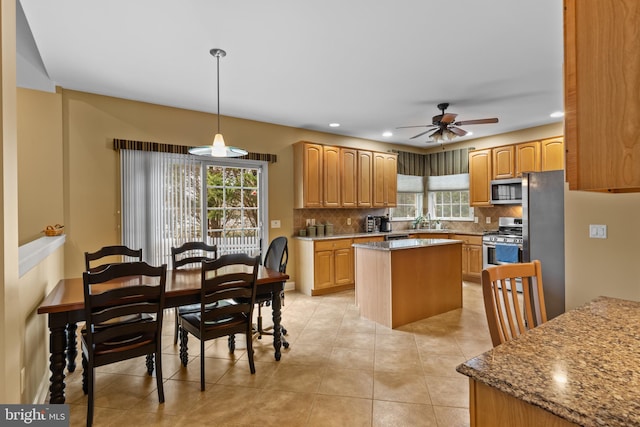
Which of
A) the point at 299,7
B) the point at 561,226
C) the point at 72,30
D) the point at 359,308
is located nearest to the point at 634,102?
the point at 299,7

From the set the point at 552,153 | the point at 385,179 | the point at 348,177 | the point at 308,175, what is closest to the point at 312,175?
the point at 308,175

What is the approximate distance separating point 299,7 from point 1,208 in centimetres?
205

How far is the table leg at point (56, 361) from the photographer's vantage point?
202 centimetres

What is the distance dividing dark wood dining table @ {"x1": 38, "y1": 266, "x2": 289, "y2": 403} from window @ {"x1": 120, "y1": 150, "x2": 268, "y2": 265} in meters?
1.37

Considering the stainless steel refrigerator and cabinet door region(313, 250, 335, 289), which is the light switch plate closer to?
the stainless steel refrigerator

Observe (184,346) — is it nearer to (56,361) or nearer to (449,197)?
(56,361)

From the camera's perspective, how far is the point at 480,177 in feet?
19.4

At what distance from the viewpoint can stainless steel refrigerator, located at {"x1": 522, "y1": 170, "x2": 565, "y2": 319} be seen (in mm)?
3291

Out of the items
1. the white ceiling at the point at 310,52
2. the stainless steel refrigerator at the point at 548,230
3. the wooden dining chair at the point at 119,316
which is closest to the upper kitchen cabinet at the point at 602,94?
the white ceiling at the point at 310,52

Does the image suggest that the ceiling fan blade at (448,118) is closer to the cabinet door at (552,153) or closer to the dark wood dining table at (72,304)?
the cabinet door at (552,153)

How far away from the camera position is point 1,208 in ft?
4.55

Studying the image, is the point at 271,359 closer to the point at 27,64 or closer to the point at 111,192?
the point at 111,192

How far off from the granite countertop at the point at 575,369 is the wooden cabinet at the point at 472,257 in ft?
14.9

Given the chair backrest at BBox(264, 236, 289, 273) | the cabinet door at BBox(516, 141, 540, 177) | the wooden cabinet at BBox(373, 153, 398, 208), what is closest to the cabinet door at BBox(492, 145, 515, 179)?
the cabinet door at BBox(516, 141, 540, 177)
